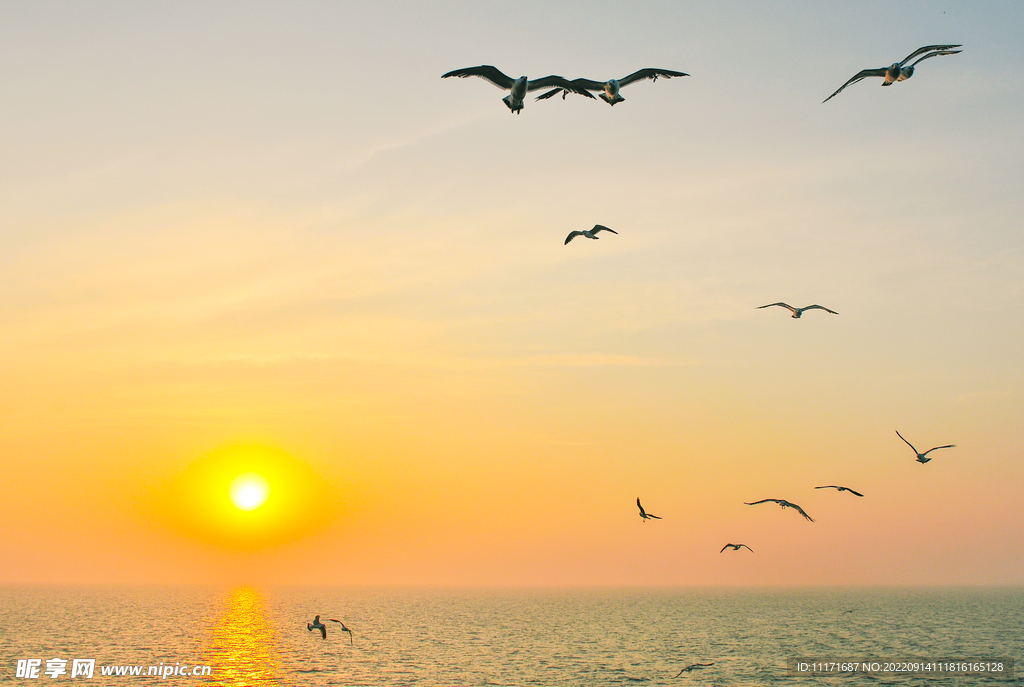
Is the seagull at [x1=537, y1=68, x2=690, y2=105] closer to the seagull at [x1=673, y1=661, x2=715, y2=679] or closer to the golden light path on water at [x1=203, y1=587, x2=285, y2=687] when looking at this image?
the seagull at [x1=673, y1=661, x2=715, y2=679]

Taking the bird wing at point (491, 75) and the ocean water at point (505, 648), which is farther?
the ocean water at point (505, 648)

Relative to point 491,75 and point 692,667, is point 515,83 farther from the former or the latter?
point 692,667

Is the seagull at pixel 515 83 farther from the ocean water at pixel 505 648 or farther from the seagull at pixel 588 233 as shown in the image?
the ocean water at pixel 505 648

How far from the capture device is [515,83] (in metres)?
32.1

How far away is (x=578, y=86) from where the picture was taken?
32.2m

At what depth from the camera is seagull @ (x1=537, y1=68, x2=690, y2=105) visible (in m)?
32.1

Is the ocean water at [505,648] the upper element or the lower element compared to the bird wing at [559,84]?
lower

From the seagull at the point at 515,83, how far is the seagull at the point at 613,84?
0.73 ft

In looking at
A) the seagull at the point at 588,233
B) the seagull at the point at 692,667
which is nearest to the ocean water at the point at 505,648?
the seagull at the point at 692,667

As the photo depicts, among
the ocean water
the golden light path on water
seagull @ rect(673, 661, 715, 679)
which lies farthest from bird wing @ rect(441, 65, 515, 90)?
the golden light path on water

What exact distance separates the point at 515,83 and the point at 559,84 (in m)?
1.83

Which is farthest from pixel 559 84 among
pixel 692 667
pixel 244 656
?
pixel 244 656

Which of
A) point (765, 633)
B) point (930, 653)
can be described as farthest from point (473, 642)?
point (930, 653)

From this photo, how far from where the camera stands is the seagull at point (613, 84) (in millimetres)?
32094
